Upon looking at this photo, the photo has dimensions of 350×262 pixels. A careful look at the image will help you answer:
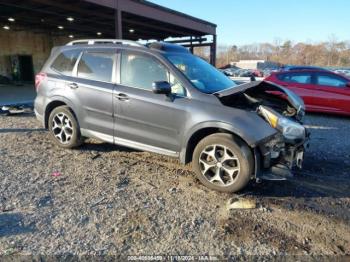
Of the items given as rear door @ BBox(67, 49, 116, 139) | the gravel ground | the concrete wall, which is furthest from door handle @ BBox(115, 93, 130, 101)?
the concrete wall

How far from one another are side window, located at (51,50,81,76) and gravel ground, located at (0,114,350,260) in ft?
4.76

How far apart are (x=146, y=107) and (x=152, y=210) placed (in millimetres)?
1566

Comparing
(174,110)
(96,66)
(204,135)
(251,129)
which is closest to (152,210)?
(204,135)

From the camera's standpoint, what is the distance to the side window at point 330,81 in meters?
9.49

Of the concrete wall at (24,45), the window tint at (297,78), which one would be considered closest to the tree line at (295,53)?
the concrete wall at (24,45)

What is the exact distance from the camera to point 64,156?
548cm

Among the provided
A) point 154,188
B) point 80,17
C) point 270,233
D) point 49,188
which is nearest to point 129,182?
point 154,188

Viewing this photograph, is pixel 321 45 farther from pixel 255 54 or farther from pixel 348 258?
pixel 348 258

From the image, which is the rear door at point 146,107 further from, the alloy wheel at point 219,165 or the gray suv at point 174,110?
the alloy wheel at point 219,165

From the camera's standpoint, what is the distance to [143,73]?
4.78m

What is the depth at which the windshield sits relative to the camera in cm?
458

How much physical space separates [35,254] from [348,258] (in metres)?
A: 2.74

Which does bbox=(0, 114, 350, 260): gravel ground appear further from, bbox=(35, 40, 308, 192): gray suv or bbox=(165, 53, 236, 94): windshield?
bbox=(165, 53, 236, 94): windshield

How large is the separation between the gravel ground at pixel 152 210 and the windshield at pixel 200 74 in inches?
51.6
